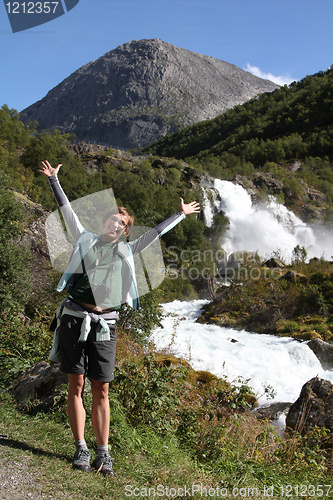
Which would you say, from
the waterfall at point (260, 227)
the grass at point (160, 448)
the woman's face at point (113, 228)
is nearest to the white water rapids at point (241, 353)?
the grass at point (160, 448)

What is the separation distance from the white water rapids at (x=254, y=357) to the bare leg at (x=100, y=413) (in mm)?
6052

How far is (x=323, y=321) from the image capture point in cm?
1572

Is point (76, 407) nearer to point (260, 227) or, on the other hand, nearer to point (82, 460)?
point (82, 460)

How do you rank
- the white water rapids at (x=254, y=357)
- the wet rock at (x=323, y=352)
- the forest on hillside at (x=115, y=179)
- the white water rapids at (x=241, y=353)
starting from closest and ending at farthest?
1. the white water rapids at (x=241, y=353)
2. the white water rapids at (x=254, y=357)
3. the wet rock at (x=323, y=352)
4. the forest on hillside at (x=115, y=179)

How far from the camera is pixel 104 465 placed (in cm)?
281

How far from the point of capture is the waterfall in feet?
129

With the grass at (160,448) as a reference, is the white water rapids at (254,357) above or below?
below

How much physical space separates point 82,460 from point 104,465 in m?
0.16

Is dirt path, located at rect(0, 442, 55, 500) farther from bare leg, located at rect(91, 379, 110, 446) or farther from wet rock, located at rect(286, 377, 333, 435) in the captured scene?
wet rock, located at rect(286, 377, 333, 435)

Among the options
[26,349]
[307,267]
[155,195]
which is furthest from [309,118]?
[26,349]

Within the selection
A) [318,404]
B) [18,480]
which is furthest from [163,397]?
[318,404]

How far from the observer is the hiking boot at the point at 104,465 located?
277 cm

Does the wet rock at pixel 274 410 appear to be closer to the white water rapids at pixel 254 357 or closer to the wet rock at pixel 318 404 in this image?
the white water rapids at pixel 254 357

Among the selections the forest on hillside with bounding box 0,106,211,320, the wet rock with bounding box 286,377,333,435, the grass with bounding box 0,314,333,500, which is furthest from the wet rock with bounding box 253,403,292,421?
the forest on hillside with bounding box 0,106,211,320
